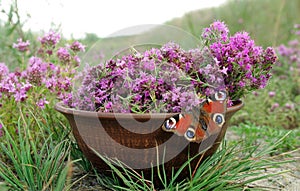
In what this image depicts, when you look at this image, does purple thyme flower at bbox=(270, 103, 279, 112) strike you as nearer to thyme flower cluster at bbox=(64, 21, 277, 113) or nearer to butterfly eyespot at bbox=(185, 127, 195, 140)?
thyme flower cluster at bbox=(64, 21, 277, 113)

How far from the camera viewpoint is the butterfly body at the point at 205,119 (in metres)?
1.81

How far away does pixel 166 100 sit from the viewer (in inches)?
75.1

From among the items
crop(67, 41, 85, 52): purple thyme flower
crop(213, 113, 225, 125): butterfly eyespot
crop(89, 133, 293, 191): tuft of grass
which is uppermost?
crop(67, 41, 85, 52): purple thyme flower

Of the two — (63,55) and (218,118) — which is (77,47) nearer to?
(63,55)

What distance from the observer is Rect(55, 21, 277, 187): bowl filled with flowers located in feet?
6.01

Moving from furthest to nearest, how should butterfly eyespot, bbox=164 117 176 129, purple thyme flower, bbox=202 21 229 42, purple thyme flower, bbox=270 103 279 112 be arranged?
purple thyme flower, bbox=270 103 279 112, purple thyme flower, bbox=202 21 229 42, butterfly eyespot, bbox=164 117 176 129

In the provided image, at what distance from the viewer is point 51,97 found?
2961 mm

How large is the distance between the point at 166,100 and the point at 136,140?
27cm

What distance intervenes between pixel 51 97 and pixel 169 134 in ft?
4.81

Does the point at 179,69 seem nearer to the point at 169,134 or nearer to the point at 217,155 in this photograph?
the point at 169,134

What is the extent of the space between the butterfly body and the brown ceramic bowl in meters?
0.06

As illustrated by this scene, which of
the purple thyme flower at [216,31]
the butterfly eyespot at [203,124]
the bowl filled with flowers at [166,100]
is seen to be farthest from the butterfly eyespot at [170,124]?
the purple thyme flower at [216,31]

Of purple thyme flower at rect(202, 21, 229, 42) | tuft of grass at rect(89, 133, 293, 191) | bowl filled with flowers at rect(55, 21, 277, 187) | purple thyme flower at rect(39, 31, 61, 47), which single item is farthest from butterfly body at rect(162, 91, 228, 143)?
purple thyme flower at rect(39, 31, 61, 47)

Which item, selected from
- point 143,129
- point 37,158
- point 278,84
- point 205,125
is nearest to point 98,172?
point 37,158
